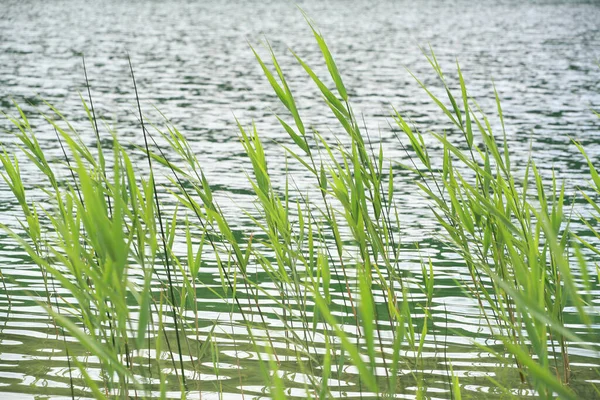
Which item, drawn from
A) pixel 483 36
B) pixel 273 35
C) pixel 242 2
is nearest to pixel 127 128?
pixel 273 35

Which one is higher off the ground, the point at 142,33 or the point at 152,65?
the point at 142,33

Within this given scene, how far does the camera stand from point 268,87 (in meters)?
23.2

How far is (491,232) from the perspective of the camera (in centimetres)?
464

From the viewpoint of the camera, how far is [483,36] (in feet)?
122

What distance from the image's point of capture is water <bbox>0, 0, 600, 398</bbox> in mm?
5465

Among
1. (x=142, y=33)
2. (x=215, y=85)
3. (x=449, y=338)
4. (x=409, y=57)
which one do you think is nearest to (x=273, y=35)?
(x=142, y=33)

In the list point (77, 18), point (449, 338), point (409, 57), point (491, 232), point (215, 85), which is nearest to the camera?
point (491, 232)

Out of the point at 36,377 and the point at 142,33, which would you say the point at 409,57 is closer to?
the point at 142,33

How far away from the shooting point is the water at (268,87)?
5465 millimetres

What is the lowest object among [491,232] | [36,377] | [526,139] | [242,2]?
[36,377]

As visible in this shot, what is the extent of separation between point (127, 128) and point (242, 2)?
43.1 metres

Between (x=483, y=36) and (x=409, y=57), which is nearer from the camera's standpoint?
(x=409, y=57)

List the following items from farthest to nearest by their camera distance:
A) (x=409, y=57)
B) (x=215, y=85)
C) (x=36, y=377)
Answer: (x=409, y=57), (x=215, y=85), (x=36, y=377)

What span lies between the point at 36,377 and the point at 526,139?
12195 millimetres
